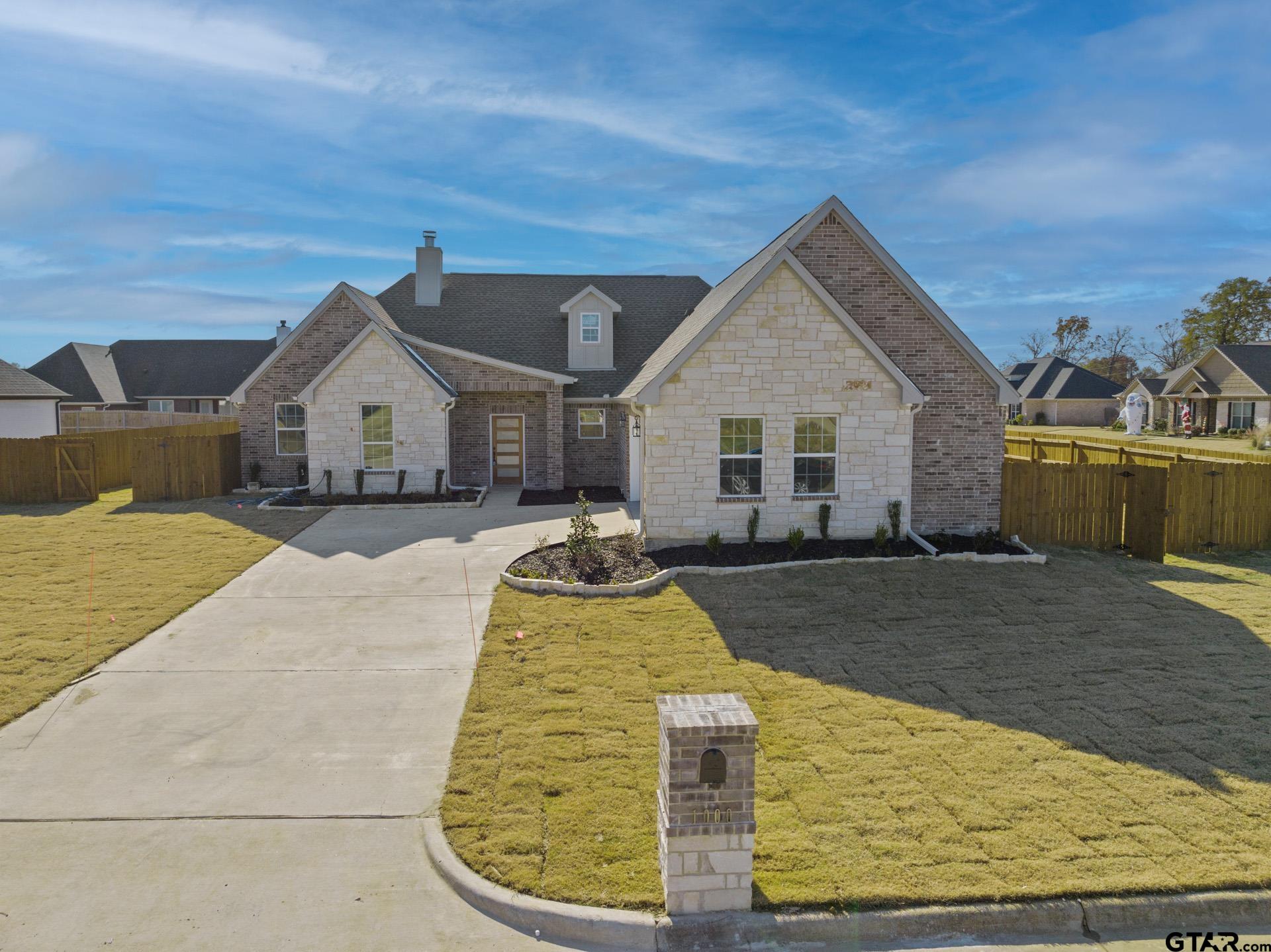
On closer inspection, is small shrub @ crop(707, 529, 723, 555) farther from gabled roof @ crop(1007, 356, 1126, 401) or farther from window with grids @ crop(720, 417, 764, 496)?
gabled roof @ crop(1007, 356, 1126, 401)

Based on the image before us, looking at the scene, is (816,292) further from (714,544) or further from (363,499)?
(363,499)

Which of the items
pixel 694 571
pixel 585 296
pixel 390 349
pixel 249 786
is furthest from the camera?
pixel 585 296

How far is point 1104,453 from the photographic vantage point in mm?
20453

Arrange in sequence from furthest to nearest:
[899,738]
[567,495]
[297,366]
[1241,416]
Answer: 1. [1241,416]
2. [297,366]
3. [567,495]
4. [899,738]

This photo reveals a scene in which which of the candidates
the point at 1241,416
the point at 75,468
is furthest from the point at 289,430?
the point at 1241,416

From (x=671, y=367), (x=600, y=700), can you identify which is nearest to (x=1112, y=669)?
(x=600, y=700)

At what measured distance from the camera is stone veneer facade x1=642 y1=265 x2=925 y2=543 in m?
13.9

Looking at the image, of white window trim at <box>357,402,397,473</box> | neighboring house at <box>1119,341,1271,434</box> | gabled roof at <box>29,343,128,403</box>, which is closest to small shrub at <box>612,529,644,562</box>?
white window trim at <box>357,402,397,473</box>

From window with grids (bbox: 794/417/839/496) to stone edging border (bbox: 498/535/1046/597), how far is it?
152 cm

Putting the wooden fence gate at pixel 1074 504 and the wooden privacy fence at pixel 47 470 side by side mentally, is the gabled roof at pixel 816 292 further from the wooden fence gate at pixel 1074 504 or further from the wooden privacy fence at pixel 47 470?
the wooden privacy fence at pixel 47 470

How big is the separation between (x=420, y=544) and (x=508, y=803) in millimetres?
9883

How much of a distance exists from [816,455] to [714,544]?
2458 millimetres

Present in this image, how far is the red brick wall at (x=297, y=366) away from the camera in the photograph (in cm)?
2277

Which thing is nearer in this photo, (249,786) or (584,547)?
(249,786)
